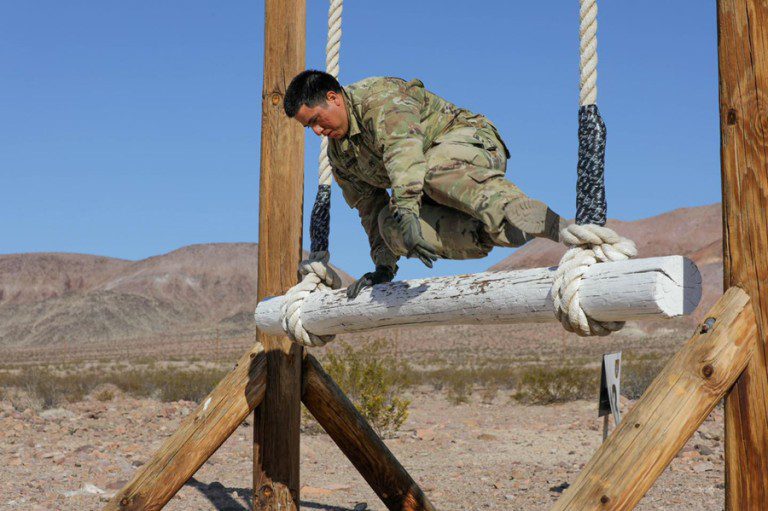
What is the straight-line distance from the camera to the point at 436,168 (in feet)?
11.8

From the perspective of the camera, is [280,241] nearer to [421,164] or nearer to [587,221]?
[421,164]

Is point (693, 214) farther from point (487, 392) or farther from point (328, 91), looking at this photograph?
point (328, 91)

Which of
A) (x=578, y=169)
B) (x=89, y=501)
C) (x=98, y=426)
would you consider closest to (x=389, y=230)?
(x=578, y=169)

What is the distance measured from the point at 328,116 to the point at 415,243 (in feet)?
3.00

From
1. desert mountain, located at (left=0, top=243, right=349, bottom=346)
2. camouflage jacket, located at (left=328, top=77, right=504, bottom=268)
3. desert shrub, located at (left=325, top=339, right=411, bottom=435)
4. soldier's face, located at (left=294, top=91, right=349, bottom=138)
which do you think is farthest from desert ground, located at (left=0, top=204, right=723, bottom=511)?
desert mountain, located at (left=0, top=243, right=349, bottom=346)

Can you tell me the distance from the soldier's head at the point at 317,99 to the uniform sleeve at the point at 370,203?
1.48 ft

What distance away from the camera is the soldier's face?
381 cm

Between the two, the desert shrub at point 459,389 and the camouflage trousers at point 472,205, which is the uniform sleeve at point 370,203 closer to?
the camouflage trousers at point 472,205

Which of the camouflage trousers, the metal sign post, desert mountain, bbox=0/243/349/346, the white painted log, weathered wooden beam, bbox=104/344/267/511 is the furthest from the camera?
desert mountain, bbox=0/243/349/346

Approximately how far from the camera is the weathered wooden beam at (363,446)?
4.93 meters

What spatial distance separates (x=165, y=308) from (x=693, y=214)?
50577mm

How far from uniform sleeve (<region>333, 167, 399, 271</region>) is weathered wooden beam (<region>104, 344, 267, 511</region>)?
1.10 metres

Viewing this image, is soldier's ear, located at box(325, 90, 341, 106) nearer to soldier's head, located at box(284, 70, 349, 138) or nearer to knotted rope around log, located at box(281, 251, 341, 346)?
soldier's head, located at box(284, 70, 349, 138)

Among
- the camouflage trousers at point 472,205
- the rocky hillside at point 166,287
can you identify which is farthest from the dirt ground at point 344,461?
the rocky hillside at point 166,287
